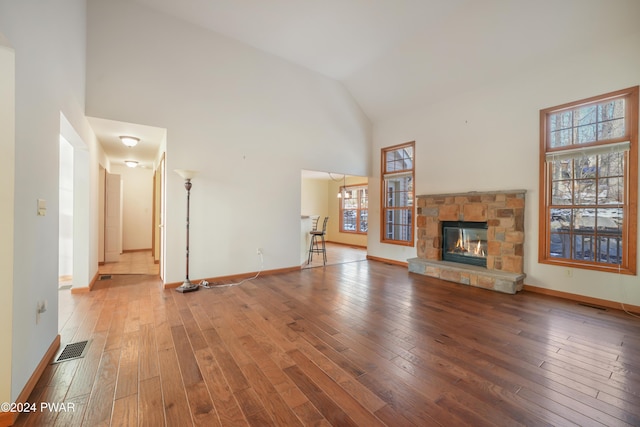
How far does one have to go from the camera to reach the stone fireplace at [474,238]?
14.0 ft

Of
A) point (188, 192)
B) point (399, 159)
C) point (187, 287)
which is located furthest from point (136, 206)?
point (399, 159)

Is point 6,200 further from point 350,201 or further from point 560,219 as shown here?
point 350,201

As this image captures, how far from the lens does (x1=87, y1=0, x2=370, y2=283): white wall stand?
3770 millimetres

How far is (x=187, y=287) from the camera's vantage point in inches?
159

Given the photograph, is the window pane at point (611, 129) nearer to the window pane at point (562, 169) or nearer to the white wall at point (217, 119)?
the window pane at point (562, 169)

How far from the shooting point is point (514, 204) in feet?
14.1

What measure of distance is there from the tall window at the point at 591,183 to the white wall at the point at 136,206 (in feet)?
31.0

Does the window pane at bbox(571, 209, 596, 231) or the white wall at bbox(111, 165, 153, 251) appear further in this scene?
the white wall at bbox(111, 165, 153, 251)

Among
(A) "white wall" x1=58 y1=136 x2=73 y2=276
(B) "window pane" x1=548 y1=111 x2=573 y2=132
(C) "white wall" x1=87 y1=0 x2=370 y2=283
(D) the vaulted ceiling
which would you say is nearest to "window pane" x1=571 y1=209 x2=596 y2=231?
(B) "window pane" x1=548 y1=111 x2=573 y2=132

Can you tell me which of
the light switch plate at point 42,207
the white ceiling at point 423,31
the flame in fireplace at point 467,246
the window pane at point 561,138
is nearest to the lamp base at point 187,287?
the light switch plate at point 42,207

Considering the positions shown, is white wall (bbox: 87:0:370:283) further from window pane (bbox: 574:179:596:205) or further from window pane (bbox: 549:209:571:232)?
window pane (bbox: 574:179:596:205)

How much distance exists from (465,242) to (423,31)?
151 inches

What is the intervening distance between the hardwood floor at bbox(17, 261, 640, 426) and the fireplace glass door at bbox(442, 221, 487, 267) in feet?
4.11

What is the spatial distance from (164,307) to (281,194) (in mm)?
2749
